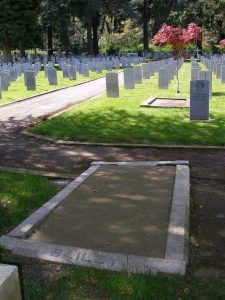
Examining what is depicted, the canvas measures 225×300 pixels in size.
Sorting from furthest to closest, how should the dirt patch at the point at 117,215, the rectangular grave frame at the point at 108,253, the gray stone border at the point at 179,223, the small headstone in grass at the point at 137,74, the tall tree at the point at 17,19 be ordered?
the tall tree at the point at 17,19
the small headstone in grass at the point at 137,74
the dirt patch at the point at 117,215
the gray stone border at the point at 179,223
the rectangular grave frame at the point at 108,253

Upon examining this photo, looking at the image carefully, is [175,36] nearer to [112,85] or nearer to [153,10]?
[112,85]

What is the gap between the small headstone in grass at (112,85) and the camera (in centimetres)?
1553

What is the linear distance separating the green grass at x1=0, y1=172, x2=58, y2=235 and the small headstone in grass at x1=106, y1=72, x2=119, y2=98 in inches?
367

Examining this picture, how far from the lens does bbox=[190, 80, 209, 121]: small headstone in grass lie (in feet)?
35.0

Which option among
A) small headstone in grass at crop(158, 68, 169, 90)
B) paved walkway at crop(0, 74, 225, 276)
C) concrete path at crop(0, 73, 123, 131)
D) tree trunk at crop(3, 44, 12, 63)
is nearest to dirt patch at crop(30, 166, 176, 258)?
paved walkway at crop(0, 74, 225, 276)

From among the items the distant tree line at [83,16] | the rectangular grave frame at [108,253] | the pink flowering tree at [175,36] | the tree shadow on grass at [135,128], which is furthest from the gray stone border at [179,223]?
the distant tree line at [83,16]

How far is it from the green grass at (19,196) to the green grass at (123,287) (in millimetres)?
1440

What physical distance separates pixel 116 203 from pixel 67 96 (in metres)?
12.4

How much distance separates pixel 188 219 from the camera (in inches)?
189

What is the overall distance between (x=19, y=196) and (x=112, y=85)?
10463mm

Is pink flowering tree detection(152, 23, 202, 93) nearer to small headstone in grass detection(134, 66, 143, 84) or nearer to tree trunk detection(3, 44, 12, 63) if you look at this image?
small headstone in grass detection(134, 66, 143, 84)

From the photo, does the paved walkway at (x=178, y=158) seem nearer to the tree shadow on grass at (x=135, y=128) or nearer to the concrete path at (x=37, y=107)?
the concrete path at (x=37, y=107)

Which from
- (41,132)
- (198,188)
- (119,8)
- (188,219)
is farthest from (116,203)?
(119,8)

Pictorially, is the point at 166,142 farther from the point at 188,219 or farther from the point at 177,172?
the point at 188,219
